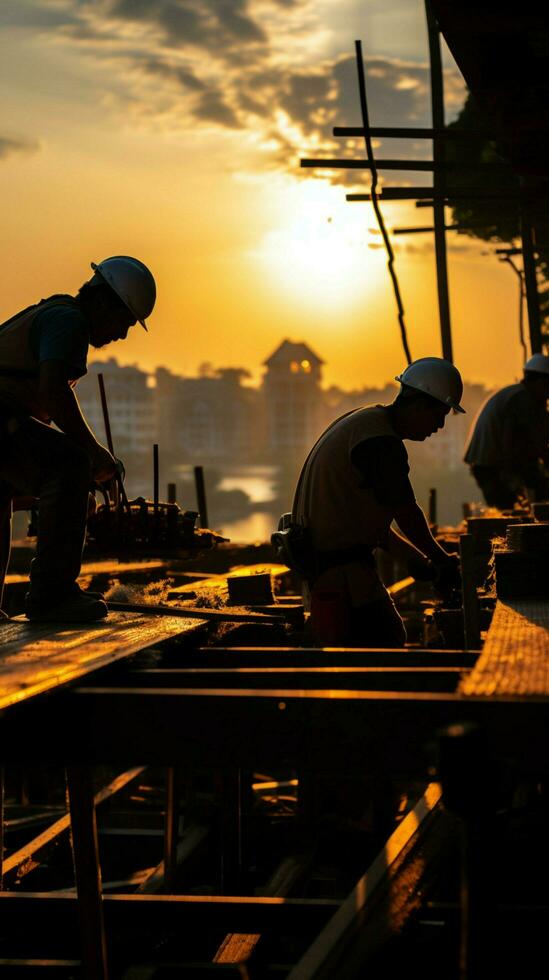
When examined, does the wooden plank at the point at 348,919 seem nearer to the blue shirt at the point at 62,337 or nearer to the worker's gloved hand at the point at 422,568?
the worker's gloved hand at the point at 422,568

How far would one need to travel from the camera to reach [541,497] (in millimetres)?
14977

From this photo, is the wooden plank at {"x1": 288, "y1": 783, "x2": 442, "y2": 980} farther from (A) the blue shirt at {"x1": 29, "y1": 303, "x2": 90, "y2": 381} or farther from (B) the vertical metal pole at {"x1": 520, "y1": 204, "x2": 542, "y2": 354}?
(B) the vertical metal pole at {"x1": 520, "y1": 204, "x2": 542, "y2": 354}

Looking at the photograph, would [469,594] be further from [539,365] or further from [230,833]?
[539,365]

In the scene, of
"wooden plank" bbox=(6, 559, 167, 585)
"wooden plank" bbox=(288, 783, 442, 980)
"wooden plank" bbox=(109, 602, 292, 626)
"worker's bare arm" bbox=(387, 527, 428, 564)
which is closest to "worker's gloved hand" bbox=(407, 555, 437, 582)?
"worker's bare arm" bbox=(387, 527, 428, 564)

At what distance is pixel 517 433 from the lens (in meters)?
14.4

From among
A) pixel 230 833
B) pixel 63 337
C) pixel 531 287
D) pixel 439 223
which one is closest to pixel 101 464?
pixel 63 337

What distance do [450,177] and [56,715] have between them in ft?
97.1

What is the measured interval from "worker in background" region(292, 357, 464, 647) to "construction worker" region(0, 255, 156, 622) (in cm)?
120

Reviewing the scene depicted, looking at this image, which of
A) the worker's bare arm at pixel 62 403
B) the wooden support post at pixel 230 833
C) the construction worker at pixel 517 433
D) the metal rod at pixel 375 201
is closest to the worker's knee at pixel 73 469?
the worker's bare arm at pixel 62 403

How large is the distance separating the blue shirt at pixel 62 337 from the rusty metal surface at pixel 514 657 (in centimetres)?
222

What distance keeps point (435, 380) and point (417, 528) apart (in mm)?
806

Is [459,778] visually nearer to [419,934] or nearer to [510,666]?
[510,666]

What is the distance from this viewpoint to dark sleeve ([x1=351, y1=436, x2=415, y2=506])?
6500 mm

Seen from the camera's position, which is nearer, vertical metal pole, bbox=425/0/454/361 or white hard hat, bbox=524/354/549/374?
white hard hat, bbox=524/354/549/374
